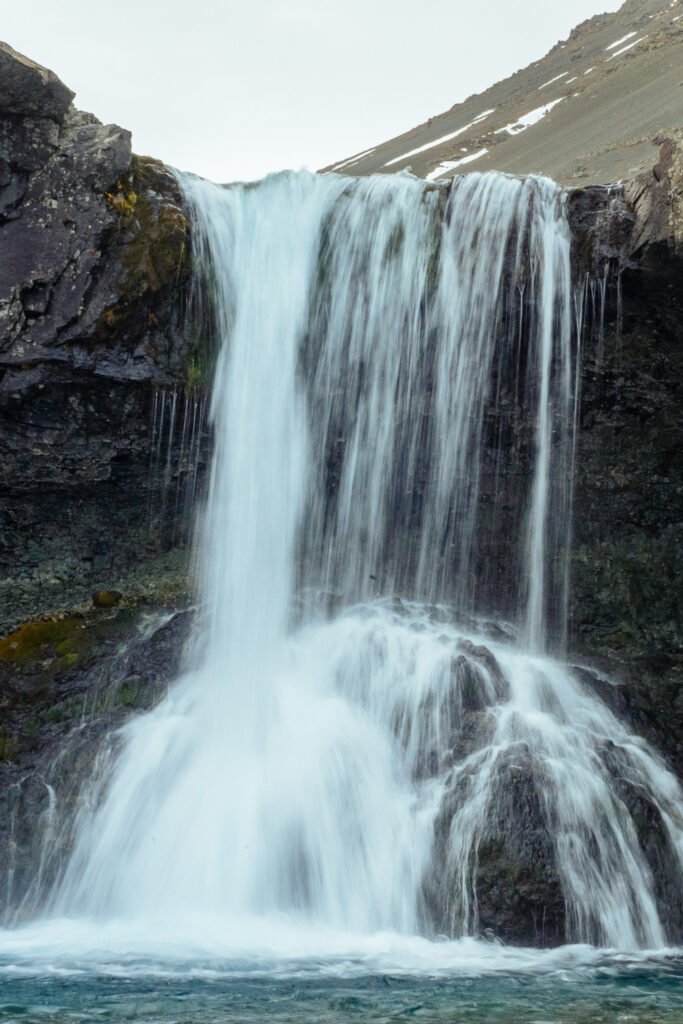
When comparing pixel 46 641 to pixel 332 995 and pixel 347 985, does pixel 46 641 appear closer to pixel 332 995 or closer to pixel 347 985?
pixel 347 985

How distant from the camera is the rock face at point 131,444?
994cm

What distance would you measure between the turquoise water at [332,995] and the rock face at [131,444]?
2.77m

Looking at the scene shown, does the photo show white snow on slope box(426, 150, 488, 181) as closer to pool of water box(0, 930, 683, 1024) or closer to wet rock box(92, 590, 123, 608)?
wet rock box(92, 590, 123, 608)

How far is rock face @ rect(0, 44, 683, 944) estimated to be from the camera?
9.94 metres

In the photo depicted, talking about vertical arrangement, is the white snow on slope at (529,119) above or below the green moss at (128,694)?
above

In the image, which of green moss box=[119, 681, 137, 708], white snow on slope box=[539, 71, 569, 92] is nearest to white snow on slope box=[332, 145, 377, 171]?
white snow on slope box=[539, 71, 569, 92]

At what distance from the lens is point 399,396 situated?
1112cm

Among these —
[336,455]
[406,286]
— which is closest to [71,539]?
[336,455]

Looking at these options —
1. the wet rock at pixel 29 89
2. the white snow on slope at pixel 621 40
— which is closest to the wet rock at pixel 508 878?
the wet rock at pixel 29 89

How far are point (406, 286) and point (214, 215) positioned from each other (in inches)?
90.6

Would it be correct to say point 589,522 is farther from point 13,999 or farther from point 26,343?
point 13,999

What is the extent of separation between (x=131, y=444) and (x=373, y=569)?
3.09 meters

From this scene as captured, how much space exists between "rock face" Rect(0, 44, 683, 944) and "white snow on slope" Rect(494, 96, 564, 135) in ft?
75.4

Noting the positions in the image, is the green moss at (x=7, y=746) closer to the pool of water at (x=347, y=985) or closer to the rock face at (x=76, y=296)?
the pool of water at (x=347, y=985)
